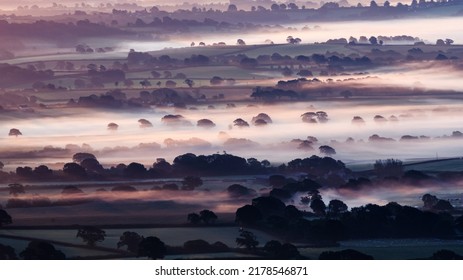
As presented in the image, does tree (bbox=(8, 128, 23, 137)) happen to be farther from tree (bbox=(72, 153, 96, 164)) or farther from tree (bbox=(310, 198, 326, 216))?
tree (bbox=(310, 198, 326, 216))

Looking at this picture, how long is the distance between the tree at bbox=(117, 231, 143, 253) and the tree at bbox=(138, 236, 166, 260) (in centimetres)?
7

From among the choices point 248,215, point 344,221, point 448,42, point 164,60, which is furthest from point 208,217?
point 448,42

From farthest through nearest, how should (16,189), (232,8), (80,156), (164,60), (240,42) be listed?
(232,8)
(240,42)
(164,60)
(80,156)
(16,189)

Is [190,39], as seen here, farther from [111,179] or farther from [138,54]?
[111,179]

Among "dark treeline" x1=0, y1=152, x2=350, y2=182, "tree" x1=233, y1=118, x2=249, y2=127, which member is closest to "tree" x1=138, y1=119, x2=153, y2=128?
"dark treeline" x1=0, y1=152, x2=350, y2=182

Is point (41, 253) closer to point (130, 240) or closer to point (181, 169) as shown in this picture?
point (130, 240)

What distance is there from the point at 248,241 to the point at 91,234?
2.04 metres

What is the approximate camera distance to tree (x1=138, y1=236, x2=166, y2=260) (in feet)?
60.4

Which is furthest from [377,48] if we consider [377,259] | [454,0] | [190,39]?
[377,259]

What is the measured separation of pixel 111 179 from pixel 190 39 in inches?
104

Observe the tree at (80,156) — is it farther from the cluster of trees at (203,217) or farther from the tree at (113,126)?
the cluster of trees at (203,217)

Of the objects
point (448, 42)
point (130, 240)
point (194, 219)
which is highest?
point (448, 42)

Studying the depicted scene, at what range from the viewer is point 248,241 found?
727 inches

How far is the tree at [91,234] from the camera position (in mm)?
18641
